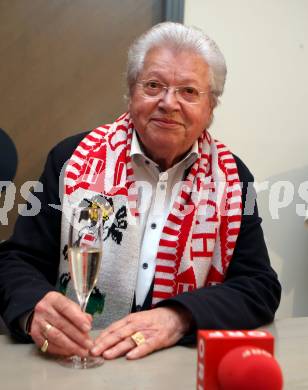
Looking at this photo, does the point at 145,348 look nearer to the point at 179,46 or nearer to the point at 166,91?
the point at 166,91

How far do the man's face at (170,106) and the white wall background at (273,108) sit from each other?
851mm

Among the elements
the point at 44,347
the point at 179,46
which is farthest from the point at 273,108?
the point at 44,347

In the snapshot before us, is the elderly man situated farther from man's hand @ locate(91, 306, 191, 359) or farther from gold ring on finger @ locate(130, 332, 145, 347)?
gold ring on finger @ locate(130, 332, 145, 347)

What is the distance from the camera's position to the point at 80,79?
6.72ft

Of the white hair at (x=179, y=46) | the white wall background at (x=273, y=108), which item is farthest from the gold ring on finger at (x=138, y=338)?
the white wall background at (x=273, y=108)

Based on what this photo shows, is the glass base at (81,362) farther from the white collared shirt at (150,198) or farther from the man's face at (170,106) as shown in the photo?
the man's face at (170,106)

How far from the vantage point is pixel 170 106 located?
4.30 feet

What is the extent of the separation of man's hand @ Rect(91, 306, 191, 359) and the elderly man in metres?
0.15

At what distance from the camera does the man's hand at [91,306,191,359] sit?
0.88 meters

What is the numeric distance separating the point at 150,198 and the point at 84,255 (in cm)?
59

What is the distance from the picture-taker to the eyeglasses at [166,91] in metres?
1.33

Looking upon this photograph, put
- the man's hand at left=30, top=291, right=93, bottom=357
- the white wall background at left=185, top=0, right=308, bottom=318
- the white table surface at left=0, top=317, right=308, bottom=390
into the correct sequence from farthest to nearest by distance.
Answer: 1. the white wall background at left=185, top=0, right=308, bottom=318
2. the man's hand at left=30, top=291, right=93, bottom=357
3. the white table surface at left=0, top=317, right=308, bottom=390

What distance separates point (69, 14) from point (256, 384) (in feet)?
5.89

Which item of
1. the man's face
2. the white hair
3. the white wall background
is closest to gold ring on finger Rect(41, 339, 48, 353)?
the man's face
